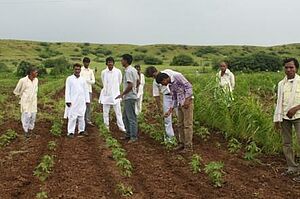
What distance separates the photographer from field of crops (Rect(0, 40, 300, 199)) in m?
6.92

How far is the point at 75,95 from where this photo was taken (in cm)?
1151

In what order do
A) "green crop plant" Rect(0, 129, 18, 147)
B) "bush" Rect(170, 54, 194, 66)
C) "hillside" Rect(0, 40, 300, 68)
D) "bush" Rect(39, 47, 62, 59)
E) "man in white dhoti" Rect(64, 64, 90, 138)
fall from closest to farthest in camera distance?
"green crop plant" Rect(0, 129, 18, 147) → "man in white dhoti" Rect(64, 64, 90, 138) → "bush" Rect(170, 54, 194, 66) → "bush" Rect(39, 47, 62, 59) → "hillside" Rect(0, 40, 300, 68)

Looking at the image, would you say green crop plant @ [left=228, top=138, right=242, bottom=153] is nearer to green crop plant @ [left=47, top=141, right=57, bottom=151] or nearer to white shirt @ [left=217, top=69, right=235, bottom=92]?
white shirt @ [left=217, top=69, right=235, bottom=92]

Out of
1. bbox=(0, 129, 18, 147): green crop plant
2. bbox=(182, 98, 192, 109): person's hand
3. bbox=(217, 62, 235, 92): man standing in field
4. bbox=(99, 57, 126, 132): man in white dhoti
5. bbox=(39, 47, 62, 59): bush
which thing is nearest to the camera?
bbox=(182, 98, 192, 109): person's hand

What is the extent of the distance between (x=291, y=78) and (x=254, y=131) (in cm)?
262

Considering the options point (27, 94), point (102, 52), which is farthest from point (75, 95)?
point (102, 52)

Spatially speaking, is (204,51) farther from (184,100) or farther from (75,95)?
(184,100)

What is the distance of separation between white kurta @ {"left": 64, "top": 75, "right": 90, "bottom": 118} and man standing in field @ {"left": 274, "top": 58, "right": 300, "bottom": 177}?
483 centimetres

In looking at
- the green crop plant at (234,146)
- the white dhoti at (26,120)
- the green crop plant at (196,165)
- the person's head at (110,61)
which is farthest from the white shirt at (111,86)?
the green crop plant at (196,165)

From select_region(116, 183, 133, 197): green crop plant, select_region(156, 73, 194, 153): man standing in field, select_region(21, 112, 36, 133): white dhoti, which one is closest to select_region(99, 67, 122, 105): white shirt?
select_region(21, 112, 36, 133): white dhoti

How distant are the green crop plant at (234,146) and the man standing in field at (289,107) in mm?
1667

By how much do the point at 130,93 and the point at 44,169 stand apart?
3.26 m

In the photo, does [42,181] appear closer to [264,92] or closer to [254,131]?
[254,131]

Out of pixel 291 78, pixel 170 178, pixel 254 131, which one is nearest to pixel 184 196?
pixel 170 178
